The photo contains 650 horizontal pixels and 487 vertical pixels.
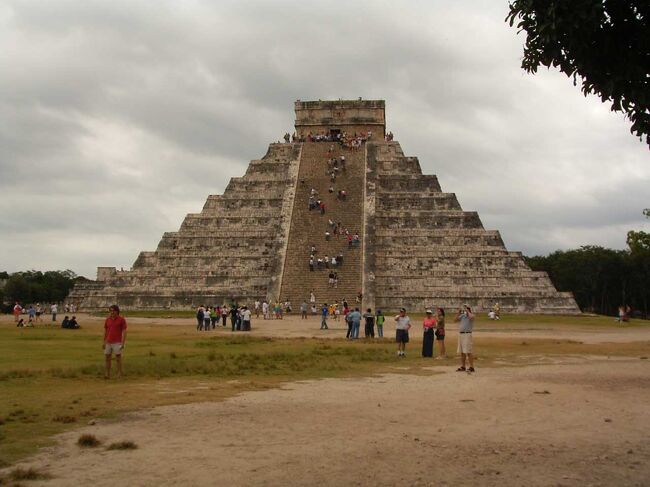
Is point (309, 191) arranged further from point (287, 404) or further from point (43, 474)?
point (43, 474)

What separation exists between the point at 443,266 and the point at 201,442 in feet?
100

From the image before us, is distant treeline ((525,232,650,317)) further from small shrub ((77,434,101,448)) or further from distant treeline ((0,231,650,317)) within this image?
small shrub ((77,434,101,448))

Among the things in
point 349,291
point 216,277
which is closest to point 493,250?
point 349,291

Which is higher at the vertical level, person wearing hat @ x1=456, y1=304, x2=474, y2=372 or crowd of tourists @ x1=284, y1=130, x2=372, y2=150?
crowd of tourists @ x1=284, y1=130, x2=372, y2=150

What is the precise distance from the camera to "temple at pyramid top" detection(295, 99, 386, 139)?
164 ft

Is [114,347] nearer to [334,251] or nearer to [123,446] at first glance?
[123,446]

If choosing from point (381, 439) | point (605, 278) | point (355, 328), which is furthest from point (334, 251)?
point (605, 278)

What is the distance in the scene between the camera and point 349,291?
3456cm

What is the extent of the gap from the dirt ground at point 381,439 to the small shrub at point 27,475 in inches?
3.8

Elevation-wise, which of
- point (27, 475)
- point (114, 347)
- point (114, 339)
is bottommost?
point (27, 475)

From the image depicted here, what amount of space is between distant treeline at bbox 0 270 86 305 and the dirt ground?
70.9 meters

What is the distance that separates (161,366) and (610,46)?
1017cm

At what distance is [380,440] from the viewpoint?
7199 millimetres

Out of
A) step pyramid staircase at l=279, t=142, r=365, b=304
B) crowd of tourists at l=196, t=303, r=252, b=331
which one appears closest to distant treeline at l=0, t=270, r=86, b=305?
step pyramid staircase at l=279, t=142, r=365, b=304
